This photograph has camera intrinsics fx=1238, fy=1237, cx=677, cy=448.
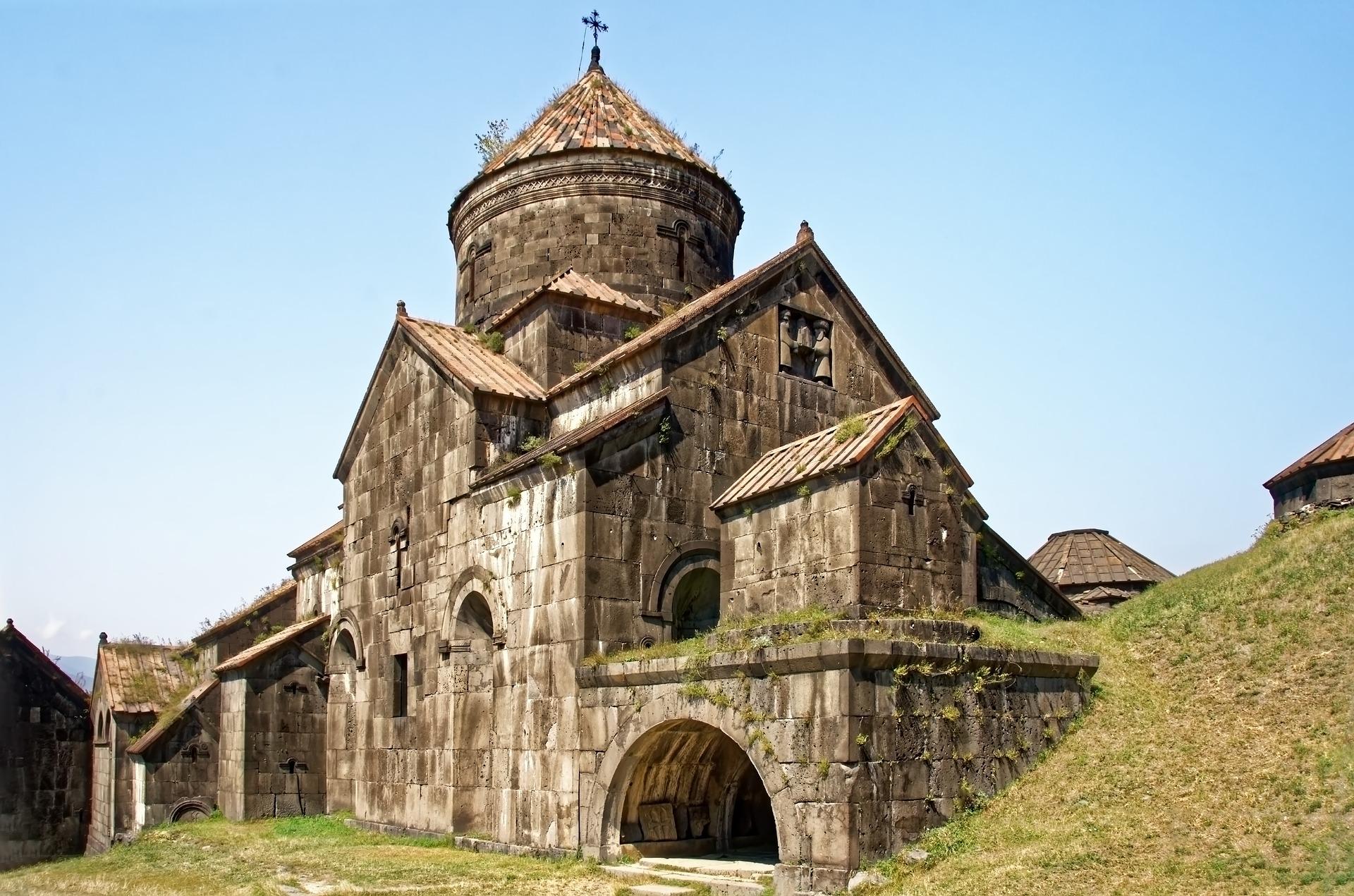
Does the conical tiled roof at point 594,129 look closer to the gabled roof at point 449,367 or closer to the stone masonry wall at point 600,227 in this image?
the stone masonry wall at point 600,227

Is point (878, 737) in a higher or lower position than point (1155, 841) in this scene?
higher

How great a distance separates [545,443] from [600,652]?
300 centimetres

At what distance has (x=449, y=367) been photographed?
14.0m

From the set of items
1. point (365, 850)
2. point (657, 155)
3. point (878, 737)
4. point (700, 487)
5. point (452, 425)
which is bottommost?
point (365, 850)

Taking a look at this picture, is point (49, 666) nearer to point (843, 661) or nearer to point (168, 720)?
point (168, 720)

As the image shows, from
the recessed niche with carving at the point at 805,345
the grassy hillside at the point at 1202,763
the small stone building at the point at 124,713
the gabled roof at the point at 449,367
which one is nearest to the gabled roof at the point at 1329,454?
the grassy hillside at the point at 1202,763

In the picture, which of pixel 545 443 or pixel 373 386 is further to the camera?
pixel 373 386

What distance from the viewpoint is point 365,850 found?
1291 centimetres

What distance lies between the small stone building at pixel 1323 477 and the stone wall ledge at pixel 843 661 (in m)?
8.10

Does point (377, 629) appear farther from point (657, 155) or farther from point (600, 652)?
point (657, 155)

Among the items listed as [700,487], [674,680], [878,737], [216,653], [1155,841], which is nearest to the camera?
[1155,841]

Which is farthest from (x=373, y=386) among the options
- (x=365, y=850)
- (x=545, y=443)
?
(x=365, y=850)

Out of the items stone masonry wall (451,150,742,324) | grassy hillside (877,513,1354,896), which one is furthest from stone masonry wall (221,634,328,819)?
grassy hillside (877,513,1354,896)

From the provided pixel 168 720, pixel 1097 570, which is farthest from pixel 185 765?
pixel 1097 570
